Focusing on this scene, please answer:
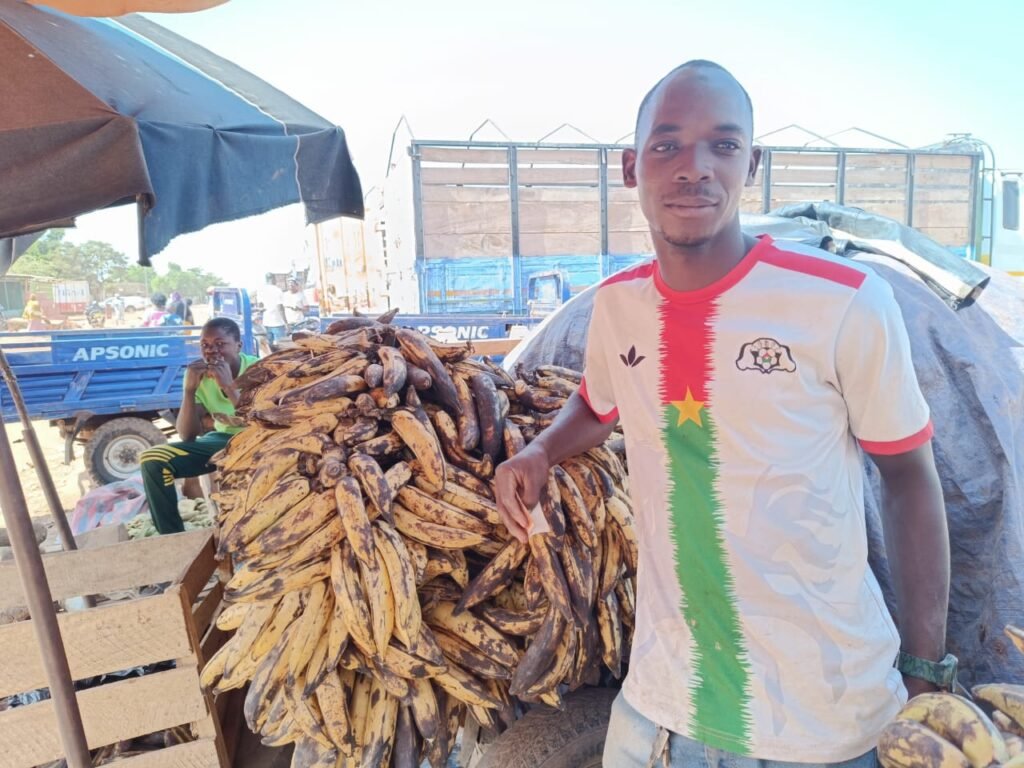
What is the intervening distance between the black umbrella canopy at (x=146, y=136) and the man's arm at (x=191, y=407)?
82.3 inches

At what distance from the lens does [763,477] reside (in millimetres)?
1343

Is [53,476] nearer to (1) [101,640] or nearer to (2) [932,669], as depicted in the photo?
(1) [101,640]

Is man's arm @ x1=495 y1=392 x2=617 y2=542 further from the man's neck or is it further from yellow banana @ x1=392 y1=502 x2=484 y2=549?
the man's neck

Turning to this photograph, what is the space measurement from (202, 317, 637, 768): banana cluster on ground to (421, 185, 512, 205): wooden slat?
33.0 feet

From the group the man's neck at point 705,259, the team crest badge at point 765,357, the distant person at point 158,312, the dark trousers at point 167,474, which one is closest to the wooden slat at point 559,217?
the distant person at point 158,312

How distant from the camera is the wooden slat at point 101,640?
2.12 metres

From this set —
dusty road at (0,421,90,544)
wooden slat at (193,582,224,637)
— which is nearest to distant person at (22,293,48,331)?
dusty road at (0,421,90,544)

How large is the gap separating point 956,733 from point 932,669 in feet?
0.92

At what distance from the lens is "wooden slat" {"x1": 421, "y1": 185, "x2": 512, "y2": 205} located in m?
11.7

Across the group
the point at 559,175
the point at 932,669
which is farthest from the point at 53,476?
the point at 932,669

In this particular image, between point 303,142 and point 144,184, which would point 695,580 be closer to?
point 144,184

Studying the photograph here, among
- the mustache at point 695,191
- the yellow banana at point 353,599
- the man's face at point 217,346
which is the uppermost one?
the mustache at point 695,191

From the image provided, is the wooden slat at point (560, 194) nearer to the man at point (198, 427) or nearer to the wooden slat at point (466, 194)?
the wooden slat at point (466, 194)

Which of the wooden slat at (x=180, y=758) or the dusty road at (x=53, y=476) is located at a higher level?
the wooden slat at (x=180, y=758)
